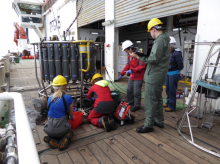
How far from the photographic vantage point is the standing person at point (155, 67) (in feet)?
9.12

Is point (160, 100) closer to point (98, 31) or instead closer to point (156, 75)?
point (156, 75)

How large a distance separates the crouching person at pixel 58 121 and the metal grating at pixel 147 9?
4.31m

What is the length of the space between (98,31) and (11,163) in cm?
1365

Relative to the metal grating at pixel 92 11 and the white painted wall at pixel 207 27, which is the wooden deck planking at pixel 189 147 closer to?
the white painted wall at pixel 207 27

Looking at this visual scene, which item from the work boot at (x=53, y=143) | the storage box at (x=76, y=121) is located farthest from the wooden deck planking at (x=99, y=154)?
A: the storage box at (x=76, y=121)

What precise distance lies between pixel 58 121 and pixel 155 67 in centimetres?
197

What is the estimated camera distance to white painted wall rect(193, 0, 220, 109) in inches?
152

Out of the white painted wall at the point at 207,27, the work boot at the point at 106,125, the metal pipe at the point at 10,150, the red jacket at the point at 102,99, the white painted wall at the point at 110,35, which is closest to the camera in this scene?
the metal pipe at the point at 10,150

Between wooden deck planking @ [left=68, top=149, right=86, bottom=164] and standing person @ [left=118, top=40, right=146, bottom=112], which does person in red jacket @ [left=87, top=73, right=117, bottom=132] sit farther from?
standing person @ [left=118, top=40, right=146, bottom=112]

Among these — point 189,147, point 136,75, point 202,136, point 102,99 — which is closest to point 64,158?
point 102,99

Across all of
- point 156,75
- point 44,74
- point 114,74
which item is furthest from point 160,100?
point 114,74

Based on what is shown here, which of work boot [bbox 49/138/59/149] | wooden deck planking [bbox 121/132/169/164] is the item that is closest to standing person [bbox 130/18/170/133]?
wooden deck planking [bbox 121/132/169/164]

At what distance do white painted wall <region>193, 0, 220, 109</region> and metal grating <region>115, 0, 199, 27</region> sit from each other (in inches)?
18.6

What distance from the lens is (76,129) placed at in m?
3.41
